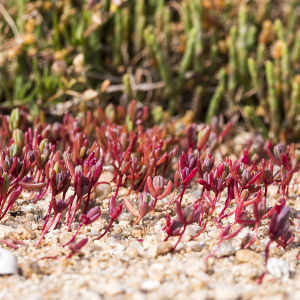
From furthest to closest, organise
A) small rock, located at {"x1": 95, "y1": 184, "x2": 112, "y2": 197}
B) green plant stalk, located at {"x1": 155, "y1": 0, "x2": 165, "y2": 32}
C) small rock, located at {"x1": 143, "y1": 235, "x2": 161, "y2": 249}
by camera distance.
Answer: green plant stalk, located at {"x1": 155, "y1": 0, "x2": 165, "y2": 32}, small rock, located at {"x1": 95, "y1": 184, "x2": 112, "y2": 197}, small rock, located at {"x1": 143, "y1": 235, "x2": 161, "y2": 249}

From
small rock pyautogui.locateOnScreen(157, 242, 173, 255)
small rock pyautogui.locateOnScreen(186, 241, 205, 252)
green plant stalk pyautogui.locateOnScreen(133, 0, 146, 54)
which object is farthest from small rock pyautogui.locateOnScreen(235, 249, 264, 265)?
green plant stalk pyautogui.locateOnScreen(133, 0, 146, 54)

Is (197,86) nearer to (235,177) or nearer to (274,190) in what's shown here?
(274,190)

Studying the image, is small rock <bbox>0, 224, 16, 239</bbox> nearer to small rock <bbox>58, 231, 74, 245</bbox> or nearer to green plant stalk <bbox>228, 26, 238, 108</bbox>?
small rock <bbox>58, 231, 74, 245</bbox>

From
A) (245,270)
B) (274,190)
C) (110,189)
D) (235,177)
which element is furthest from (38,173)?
(274,190)

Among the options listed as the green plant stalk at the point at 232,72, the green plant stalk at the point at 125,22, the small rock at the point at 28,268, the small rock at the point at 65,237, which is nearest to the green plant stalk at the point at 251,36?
the green plant stalk at the point at 232,72

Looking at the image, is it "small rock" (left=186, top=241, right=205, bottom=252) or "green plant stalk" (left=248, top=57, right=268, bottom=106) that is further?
"green plant stalk" (left=248, top=57, right=268, bottom=106)

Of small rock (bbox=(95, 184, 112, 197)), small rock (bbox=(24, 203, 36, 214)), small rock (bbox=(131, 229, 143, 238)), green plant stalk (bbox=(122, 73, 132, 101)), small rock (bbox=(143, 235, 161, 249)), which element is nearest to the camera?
small rock (bbox=(143, 235, 161, 249))

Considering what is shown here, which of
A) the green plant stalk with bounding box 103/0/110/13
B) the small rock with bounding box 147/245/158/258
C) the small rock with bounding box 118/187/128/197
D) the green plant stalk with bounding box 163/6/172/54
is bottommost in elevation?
the small rock with bounding box 147/245/158/258

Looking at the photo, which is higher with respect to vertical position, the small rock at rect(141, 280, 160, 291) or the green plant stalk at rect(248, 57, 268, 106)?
the green plant stalk at rect(248, 57, 268, 106)
